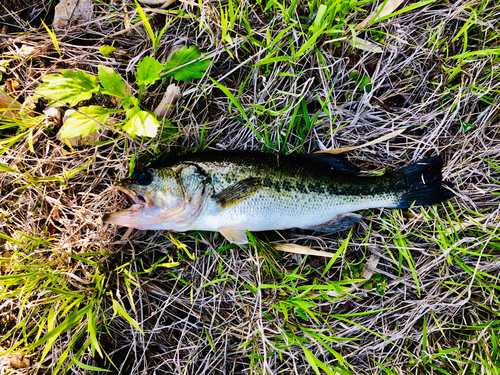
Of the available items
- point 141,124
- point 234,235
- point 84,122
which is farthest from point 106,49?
point 234,235

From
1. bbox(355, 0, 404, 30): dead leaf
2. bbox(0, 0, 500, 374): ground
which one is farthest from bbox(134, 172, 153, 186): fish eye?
bbox(355, 0, 404, 30): dead leaf

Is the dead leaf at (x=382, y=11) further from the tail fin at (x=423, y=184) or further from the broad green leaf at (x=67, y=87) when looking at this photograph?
the broad green leaf at (x=67, y=87)

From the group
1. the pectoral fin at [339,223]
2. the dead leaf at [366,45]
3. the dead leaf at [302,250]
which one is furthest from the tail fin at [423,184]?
the dead leaf at [366,45]

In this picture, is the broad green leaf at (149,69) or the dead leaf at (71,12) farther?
the dead leaf at (71,12)

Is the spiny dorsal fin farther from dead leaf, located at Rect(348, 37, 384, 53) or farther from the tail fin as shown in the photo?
dead leaf, located at Rect(348, 37, 384, 53)

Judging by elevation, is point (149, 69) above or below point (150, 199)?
above

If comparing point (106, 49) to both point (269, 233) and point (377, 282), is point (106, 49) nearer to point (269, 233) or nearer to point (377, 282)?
point (269, 233)

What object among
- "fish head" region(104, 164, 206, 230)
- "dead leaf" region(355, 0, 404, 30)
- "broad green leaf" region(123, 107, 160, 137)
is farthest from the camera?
"dead leaf" region(355, 0, 404, 30)
